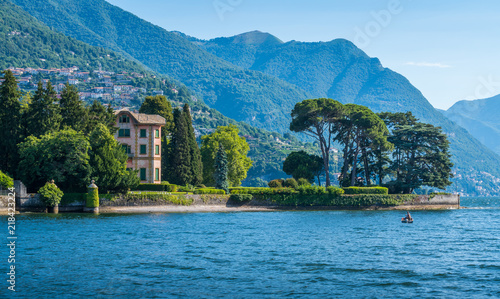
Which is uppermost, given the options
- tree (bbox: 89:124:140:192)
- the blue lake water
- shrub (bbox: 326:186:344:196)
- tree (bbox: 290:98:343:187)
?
tree (bbox: 290:98:343:187)

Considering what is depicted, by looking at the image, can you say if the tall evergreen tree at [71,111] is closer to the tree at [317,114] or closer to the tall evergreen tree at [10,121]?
the tall evergreen tree at [10,121]

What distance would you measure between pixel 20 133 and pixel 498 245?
52.3 metres

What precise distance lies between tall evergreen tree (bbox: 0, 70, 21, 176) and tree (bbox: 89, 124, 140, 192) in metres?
8.39

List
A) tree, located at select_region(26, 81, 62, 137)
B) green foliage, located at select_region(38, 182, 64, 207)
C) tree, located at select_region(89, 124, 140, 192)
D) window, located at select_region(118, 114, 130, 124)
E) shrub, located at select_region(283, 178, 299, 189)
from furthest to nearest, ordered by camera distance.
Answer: shrub, located at select_region(283, 178, 299, 189) → window, located at select_region(118, 114, 130, 124) → tree, located at select_region(26, 81, 62, 137) → tree, located at select_region(89, 124, 140, 192) → green foliage, located at select_region(38, 182, 64, 207)

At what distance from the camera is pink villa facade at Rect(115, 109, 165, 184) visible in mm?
83125

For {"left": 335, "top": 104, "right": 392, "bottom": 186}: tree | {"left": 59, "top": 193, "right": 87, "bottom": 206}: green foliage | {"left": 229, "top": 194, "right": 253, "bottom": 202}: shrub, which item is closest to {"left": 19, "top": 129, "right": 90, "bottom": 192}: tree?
{"left": 59, "top": 193, "right": 87, "bottom": 206}: green foliage

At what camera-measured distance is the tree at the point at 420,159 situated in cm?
9906

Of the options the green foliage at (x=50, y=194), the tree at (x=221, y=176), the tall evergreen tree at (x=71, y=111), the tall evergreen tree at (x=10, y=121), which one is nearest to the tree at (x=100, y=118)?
the tall evergreen tree at (x=71, y=111)

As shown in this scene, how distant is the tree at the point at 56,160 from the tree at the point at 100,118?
9.62 m

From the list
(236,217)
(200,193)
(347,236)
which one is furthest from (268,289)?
(200,193)

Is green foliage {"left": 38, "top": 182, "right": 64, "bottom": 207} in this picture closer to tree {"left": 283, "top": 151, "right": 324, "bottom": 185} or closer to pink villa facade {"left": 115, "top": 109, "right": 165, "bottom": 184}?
pink villa facade {"left": 115, "top": 109, "right": 165, "bottom": 184}

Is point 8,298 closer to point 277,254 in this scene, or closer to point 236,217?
point 277,254

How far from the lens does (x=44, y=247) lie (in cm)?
4028

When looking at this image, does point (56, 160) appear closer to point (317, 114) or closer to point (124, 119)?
→ point (124, 119)
